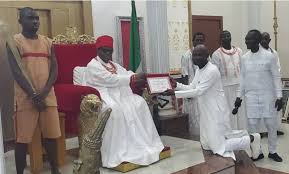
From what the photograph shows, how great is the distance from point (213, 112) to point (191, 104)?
1.78 meters

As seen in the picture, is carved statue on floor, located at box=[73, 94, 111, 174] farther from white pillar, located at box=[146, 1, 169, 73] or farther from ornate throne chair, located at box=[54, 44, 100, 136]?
white pillar, located at box=[146, 1, 169, 73]

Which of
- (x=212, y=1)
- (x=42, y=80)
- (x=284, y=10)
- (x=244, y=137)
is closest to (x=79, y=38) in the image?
(x=42, y=80)

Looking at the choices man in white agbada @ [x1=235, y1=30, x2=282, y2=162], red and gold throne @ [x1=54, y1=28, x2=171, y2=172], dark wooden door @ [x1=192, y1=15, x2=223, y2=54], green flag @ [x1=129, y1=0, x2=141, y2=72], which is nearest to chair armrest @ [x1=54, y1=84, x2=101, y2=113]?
red and gold throne @ [x1=54, y1=28, x2=171, y2=172]

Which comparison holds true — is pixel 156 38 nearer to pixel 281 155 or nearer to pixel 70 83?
pixel 70 83

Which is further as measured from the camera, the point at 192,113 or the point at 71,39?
the point at 192,113

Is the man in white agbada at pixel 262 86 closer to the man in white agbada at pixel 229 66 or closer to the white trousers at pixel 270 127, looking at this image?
the white trousers at pixel 270 127

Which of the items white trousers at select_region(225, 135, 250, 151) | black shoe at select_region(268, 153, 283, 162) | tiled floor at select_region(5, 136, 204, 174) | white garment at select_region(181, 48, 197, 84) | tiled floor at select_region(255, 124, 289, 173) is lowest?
tiled floor at select_region(255, 124, 289, 173)

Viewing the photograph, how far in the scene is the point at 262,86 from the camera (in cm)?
407

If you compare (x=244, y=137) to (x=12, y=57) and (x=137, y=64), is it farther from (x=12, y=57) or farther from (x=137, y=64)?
(x=12, y=57)

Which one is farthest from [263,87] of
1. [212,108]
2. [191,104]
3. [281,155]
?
[191,104]

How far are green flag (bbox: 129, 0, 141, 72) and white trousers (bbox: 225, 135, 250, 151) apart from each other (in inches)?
74.9

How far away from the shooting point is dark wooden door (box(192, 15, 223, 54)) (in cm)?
693

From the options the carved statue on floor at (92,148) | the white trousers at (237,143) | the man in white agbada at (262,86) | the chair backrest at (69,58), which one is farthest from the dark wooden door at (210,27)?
the carved statue on floor at (92,148)

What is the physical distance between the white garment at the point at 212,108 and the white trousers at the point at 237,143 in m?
0.04
